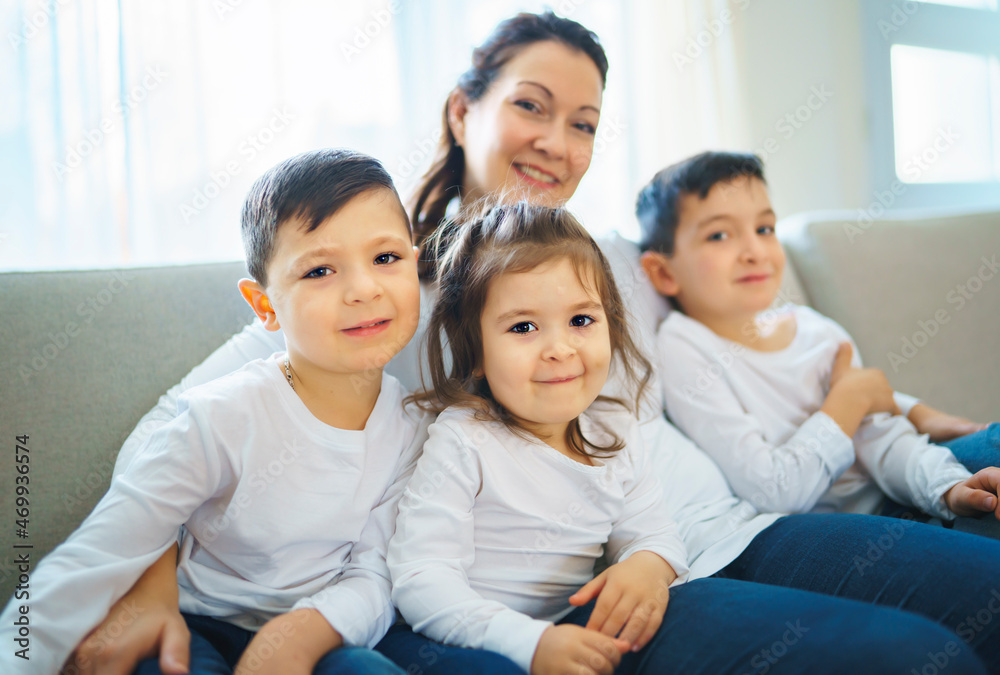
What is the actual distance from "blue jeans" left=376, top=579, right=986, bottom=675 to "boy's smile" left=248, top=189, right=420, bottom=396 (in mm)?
394

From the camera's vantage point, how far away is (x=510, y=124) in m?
1.29

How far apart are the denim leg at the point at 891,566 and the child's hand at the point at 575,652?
0.37 meters

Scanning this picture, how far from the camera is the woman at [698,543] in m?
0.73

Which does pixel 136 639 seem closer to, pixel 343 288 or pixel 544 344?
pixel 343 288

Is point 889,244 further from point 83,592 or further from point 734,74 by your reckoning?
point 83,592

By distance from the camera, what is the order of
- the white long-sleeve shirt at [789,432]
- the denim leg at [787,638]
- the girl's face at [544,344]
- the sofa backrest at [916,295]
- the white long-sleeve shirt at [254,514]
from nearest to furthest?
the denim leg at [787,638], the white long-sleeve shirt at [254,514], the girl's face at [544,344], the white long-sleeve shirt at [789,432], the sofa backrest at [916,295]

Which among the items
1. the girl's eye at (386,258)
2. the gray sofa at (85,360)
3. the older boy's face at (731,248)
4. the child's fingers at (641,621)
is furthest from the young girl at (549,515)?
the gray sofa at (85,360)

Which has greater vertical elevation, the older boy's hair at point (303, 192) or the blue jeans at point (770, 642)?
the older boy's hair at point (303, 192)

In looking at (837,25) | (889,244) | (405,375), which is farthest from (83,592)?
(837,25)

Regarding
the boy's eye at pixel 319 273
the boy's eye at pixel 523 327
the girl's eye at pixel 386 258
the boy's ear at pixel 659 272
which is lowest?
the boy's eye at pixel 523 327

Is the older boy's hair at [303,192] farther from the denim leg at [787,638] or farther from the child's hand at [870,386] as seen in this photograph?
the child's hand at [870,386]

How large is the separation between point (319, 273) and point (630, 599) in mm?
597

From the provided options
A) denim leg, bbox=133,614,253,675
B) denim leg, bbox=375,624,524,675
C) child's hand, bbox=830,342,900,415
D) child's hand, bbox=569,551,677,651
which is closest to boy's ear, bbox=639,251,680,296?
child's hand, bbox=830,342,900,415

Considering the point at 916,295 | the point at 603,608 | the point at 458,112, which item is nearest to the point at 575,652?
the point at 603,608
